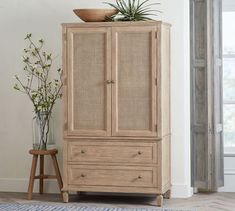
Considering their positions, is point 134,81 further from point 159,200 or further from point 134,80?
point 159,200

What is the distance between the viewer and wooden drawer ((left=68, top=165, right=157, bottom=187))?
543 centimetres

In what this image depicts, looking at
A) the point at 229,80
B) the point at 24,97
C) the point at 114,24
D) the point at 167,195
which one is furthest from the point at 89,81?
the point at 229,80

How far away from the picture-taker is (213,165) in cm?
604

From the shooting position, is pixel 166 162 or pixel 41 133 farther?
pixel 41 133

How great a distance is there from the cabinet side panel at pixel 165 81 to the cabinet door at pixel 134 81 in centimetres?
8

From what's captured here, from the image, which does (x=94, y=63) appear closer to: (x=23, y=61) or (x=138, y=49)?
(x=138, y=49)

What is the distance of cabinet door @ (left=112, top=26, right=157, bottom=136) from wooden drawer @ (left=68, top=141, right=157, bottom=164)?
110 millimetres

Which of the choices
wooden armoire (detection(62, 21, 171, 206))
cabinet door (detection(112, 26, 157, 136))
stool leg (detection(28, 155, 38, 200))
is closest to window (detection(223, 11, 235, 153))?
wooden armoire (detection(62, 21, 171, 206))

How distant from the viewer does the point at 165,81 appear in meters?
5.59

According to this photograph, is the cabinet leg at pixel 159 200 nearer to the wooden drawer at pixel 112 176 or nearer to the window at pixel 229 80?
the wooden drawer at pixel 112 176

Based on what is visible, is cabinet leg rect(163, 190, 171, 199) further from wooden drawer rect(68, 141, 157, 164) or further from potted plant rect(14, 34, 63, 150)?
potted plant rect(14, 34, 63, 150)

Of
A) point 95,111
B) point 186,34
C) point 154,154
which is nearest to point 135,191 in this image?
point 154,154

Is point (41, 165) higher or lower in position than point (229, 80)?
lower

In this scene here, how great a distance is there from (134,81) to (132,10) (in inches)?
26.0
